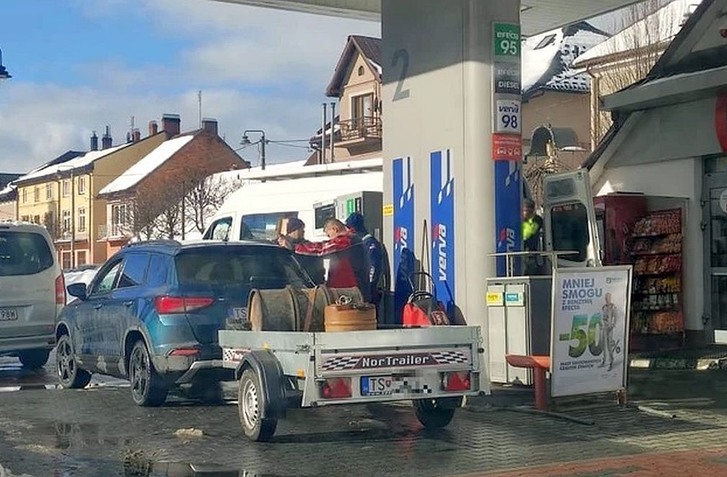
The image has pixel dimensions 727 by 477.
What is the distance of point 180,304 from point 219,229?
943 centimetres

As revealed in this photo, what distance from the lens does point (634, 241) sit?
1644 cm

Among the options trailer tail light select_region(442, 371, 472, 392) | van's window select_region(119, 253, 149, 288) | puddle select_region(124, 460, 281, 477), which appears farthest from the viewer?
van's window select_region(119, 253, 149, 288)

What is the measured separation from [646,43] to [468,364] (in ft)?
73.1

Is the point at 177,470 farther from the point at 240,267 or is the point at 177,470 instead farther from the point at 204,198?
the point at 204,198

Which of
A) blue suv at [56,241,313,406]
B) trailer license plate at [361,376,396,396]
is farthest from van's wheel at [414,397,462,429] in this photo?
blue suv at [56,241,313,406]

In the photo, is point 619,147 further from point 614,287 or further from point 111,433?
point 111,433

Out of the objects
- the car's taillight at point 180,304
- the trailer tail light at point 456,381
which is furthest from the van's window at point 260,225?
the trailer tail light at point 456,381

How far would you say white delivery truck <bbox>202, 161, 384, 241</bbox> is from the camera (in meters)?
18.2

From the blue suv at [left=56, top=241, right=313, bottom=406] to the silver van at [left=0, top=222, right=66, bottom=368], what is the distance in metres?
2.59

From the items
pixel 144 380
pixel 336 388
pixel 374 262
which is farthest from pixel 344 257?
pixel 336 388

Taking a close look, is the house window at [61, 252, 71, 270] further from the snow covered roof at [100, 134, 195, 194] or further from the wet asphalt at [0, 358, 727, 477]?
the wet asphalt at [0, 358, 727, 477]

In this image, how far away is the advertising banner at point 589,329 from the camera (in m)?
10.5

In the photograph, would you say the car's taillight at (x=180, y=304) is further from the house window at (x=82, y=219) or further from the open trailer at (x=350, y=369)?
the house window at (x=82, y=219)

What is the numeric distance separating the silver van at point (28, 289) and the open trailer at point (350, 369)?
637 centimetres
